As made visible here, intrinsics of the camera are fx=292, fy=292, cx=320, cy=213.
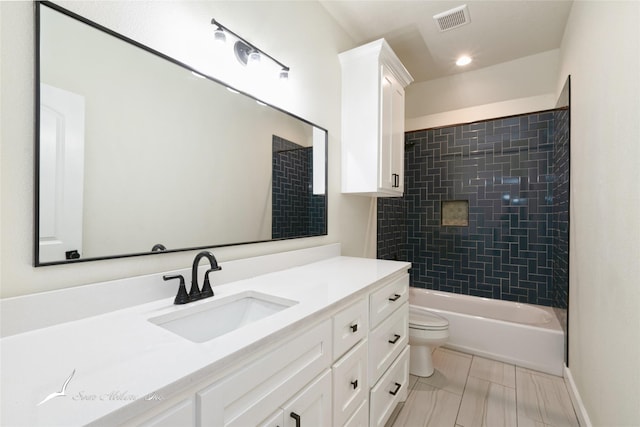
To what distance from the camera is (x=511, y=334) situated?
2324 mm

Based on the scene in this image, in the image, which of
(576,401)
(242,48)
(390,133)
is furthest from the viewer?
(390,133)

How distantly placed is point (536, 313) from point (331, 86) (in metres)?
2.73

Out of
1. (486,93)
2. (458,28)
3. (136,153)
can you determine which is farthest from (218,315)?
(486,93)

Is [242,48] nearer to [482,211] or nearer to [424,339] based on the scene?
[424,339]

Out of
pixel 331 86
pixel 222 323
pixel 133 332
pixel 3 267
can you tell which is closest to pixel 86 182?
pixel 3 267

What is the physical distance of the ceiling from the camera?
212 cm

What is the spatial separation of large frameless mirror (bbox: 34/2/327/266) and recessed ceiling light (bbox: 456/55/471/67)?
226 centimetres

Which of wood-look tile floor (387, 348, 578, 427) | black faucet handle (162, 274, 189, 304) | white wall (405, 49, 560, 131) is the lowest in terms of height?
wood-look tile floor (387, 348, 578, 427)

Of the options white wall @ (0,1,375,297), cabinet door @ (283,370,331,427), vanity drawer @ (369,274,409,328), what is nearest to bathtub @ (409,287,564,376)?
vanity drawer @ (369,274,409,328)

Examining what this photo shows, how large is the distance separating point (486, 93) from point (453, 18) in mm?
1155

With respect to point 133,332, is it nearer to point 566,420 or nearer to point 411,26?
point 566,420

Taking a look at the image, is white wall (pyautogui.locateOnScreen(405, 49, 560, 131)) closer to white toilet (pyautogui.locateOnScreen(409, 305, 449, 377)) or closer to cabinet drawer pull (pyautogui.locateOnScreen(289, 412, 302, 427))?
white toilet (pyautogui.locateOnScreen(409, 305, 449, 377))

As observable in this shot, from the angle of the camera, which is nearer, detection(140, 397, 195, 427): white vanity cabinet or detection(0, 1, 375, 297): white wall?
detection(140, 397, 195, 427): white vanity cabinet

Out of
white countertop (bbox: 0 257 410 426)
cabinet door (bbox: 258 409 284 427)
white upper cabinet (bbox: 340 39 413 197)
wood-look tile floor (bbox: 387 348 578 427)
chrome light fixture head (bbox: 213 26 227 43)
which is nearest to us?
white countertop (bbox: 0 257 410 426)
